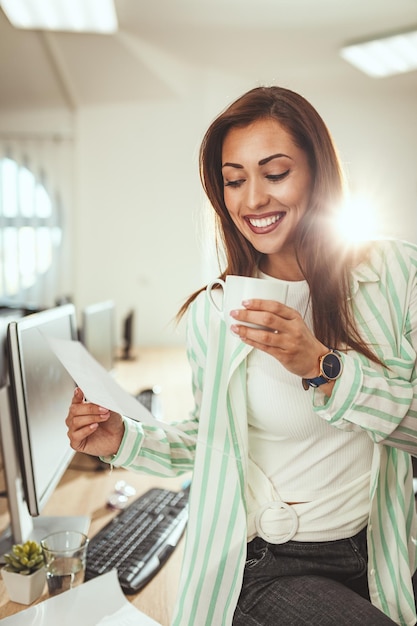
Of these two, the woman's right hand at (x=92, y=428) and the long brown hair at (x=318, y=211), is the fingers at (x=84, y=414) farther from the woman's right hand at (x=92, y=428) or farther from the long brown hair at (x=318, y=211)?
the long brown hair at (x=318, y=211)

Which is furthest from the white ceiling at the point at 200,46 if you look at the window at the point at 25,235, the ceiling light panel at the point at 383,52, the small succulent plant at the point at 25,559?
the small succulent plant at the point at 25,559

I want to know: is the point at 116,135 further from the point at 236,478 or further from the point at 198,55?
the point at 236,478

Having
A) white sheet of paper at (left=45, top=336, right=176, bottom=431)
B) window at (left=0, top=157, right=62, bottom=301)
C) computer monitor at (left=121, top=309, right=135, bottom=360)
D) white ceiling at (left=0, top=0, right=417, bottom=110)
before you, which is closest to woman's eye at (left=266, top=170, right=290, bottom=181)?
white sheet of paper at (left=45, top=336, right=176, bottom=431)

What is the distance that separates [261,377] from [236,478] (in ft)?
0.50

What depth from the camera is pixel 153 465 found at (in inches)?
35.2

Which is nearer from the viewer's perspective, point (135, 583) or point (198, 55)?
point (135, 583)

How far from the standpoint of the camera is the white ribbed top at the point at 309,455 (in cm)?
83

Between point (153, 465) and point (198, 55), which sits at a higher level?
point (198, 55)

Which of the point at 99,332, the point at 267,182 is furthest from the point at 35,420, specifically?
the point at 99,332

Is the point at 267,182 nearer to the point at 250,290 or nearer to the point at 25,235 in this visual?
the point at 250,290

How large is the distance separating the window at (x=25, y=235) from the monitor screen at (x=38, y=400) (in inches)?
160

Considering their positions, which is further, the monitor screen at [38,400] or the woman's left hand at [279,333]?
the monitor screen at [38,400]

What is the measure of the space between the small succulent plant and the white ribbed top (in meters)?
0.35

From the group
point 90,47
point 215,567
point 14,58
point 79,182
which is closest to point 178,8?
point 90,47
